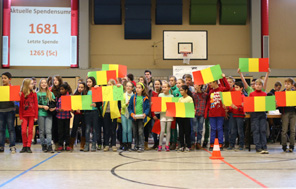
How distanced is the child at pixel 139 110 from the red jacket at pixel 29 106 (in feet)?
6.25

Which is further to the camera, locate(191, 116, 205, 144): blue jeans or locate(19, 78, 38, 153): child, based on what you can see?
locate(191, 116, 205, 144): blue jeans

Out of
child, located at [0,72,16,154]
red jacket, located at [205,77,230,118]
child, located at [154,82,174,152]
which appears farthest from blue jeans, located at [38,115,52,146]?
red jacket, located at [205,77,230,118]

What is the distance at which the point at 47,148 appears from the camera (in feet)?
24.7

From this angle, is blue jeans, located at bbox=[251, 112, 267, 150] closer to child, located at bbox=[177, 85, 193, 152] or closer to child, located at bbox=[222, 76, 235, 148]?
child, located at bbox=[222, 76, 235, 148]

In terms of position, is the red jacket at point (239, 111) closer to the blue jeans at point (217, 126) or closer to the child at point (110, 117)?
the blue jeans at point (217, 126)

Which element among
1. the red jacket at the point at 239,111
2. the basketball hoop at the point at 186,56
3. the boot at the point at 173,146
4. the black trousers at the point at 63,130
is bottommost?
the boot at the point at 173,146

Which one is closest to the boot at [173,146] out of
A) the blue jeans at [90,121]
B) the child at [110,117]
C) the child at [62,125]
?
the child at [110,117]

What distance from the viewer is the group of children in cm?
731

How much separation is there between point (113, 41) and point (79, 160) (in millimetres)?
10071

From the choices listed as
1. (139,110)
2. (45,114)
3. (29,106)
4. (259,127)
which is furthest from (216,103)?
(29,106)

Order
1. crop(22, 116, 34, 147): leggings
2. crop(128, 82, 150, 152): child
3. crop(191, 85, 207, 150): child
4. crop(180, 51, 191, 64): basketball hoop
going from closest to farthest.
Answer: crop(22, 116, 34, 147): leggings, crop(128, 82, 150, 152): child, crop(191, 85, 207, 150): child, crop(180, 51, 191, 64): basketball hoop

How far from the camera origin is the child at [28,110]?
725cm

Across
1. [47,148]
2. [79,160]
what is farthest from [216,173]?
[47,148]

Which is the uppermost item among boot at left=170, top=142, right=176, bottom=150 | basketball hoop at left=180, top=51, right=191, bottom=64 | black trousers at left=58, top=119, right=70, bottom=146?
basketball hoop at left=180, top=51, right=191, bottom=64
